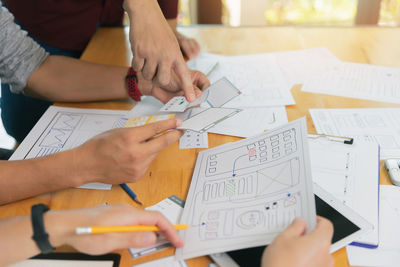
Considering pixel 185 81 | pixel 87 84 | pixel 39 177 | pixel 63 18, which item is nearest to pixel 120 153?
pixel 39 177

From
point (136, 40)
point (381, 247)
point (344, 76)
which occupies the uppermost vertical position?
point (136, 40)

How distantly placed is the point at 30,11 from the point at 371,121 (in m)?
1.15

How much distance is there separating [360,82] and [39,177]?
0.93 meters

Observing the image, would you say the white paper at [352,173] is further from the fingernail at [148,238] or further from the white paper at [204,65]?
the white paper at [204,65]

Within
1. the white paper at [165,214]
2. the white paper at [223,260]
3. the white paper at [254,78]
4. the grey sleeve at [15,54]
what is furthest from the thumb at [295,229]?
the grey sleeve at [15,54]

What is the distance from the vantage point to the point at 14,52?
102 centimetres

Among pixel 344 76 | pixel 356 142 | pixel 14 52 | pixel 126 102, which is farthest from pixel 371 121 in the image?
pixel 14 52

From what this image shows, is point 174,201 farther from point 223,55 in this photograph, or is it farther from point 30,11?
point 30,11

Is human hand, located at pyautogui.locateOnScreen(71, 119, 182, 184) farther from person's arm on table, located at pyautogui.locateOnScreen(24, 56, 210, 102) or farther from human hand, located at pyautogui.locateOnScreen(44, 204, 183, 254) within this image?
person's arm on table, located at pyautogui.locateOnScreen(24, 56, 210, 102)

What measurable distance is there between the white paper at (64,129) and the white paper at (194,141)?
178 millimetres

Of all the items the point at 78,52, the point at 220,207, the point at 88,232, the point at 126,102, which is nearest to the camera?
the point at 88,232

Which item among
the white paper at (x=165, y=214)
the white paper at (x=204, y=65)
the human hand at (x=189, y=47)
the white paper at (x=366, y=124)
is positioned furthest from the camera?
the human hand at (x=189, y=47)

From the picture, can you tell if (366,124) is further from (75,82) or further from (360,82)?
(75,82)

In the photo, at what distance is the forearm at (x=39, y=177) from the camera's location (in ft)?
2.36
